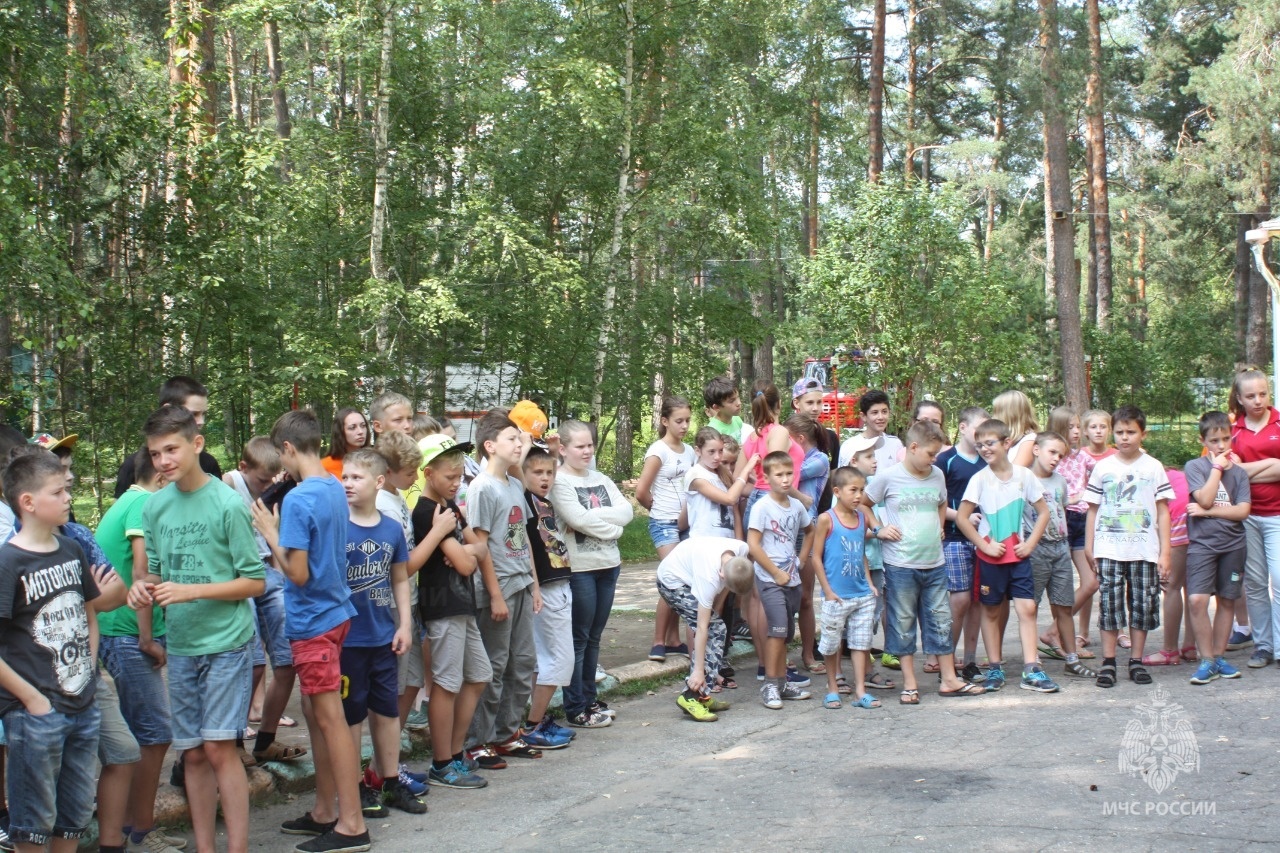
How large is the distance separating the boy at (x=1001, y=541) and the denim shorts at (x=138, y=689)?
16.9 ft

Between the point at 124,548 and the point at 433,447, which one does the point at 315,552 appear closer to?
the point at 124,548

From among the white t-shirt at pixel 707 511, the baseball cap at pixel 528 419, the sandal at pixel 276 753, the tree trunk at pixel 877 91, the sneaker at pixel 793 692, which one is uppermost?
the tree trunk at pixel 877 91

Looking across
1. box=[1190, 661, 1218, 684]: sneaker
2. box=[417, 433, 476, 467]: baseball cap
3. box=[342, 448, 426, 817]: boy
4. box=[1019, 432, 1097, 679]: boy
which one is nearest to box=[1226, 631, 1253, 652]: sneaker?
box=[1190, 661, 1218, 684]: sneaker

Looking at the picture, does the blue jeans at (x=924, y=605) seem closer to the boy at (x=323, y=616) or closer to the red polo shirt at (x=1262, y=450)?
the red polo shirt at (x=1262, y=450)

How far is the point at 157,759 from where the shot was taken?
15.9 ft

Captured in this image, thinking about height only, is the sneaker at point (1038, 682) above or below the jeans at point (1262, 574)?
below

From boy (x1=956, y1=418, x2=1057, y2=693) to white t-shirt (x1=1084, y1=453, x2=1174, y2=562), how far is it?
435 mm

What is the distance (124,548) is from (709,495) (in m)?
4.00

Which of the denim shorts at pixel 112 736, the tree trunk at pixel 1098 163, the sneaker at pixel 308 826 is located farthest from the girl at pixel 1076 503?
the tree trunk at pixel 1098 163

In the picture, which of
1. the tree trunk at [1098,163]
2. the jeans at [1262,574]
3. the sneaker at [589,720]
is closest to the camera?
the sneaker at [589,720]

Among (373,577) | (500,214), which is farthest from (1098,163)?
(373,577)

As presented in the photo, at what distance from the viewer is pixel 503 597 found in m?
6.13

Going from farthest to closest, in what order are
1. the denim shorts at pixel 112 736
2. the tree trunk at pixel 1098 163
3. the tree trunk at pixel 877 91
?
the tree trunk at pixel 877 91, the tree trunk at pixel 1098 163, the denim shorts at pixel 112 736

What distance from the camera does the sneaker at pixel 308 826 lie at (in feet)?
16.7
